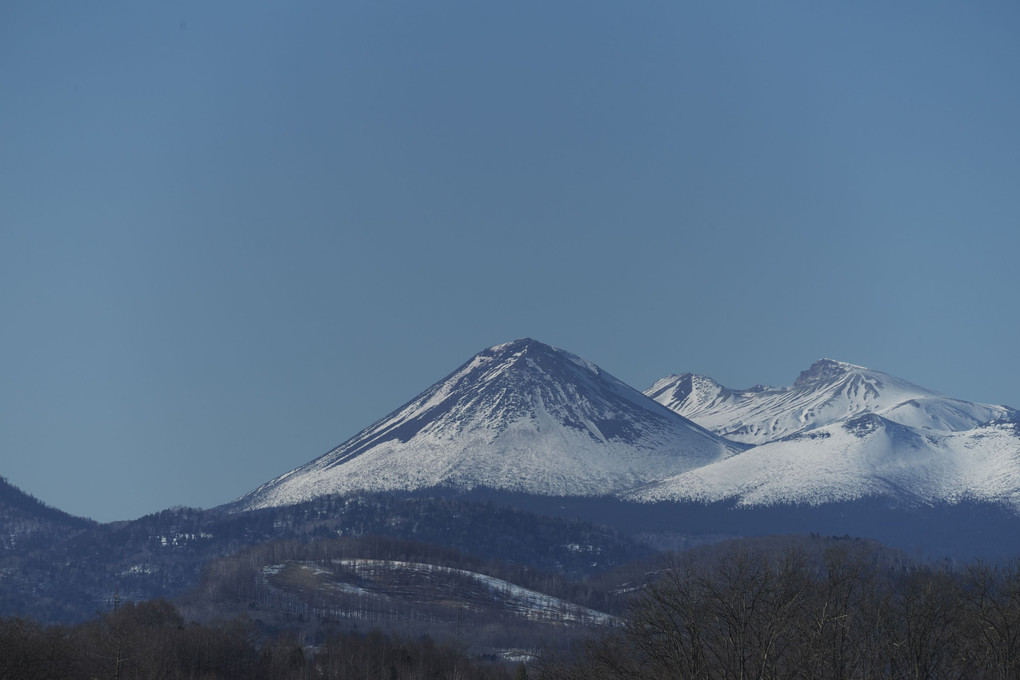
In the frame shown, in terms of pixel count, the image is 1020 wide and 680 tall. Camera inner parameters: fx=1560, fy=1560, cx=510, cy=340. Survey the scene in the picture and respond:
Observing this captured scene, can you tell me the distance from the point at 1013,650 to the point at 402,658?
9888 centimetres

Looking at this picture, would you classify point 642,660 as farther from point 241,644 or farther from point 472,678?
point 241,644

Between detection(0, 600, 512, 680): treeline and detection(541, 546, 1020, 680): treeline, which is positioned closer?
detection(541, 546, 1020, 680): treeline

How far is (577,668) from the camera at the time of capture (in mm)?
73500

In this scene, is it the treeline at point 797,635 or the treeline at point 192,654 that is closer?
the treeline at point 797,635

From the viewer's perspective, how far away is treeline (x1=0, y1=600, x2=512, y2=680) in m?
110

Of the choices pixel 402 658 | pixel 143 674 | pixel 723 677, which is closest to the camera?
pixel 723 677

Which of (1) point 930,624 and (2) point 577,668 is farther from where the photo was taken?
(1) point 930,624

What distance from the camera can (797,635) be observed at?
232 ft

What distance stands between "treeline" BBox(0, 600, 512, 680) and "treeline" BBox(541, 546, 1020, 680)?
46.2 m

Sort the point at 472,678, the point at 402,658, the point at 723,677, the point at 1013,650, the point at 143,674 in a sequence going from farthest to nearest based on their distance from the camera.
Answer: the point at 402,658 < the point at 472,678 < the point at 143,674 < the point at 1013,650 < the point at 723,677

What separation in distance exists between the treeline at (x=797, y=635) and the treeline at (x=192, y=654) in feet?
151

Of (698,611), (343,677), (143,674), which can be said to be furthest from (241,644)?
(698,611)

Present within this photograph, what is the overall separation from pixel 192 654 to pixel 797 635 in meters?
89.7

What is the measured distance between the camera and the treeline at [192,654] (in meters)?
110
